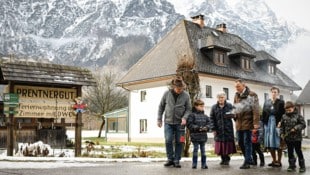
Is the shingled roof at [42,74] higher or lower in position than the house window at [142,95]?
lower

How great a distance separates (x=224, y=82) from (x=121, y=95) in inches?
1151

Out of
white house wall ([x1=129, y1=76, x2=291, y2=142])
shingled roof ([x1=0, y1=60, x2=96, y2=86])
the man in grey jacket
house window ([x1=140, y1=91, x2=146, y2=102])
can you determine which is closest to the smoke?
the man in grey jacket

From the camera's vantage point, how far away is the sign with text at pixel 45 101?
1386cm

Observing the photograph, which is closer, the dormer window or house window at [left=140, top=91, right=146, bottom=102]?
the dormer window

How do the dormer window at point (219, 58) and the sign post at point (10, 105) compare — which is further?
the dormer window at point (219, 58)

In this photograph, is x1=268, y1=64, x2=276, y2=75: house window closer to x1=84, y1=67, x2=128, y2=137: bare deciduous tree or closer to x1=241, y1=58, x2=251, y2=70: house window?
x1=241, y1=58, x2=251, y2=70: house window

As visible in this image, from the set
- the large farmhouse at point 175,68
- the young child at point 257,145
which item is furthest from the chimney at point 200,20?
the young child at point 257,145

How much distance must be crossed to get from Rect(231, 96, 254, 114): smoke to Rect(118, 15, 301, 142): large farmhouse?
24.0 meters

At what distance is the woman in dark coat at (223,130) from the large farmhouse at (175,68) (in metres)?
23.7

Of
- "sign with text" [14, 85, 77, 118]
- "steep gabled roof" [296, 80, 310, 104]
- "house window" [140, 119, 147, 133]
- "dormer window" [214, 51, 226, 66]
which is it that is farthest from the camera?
"steep gabled roof" [296, 80, 310, 104]

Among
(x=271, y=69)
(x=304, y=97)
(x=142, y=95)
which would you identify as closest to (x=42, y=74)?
(x=142, y=95)

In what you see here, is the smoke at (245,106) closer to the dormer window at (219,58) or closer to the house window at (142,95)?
the dormer window at (219,58)

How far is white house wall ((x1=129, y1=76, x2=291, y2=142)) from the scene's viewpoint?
36.1m

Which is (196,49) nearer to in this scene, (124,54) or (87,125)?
(87,125)
